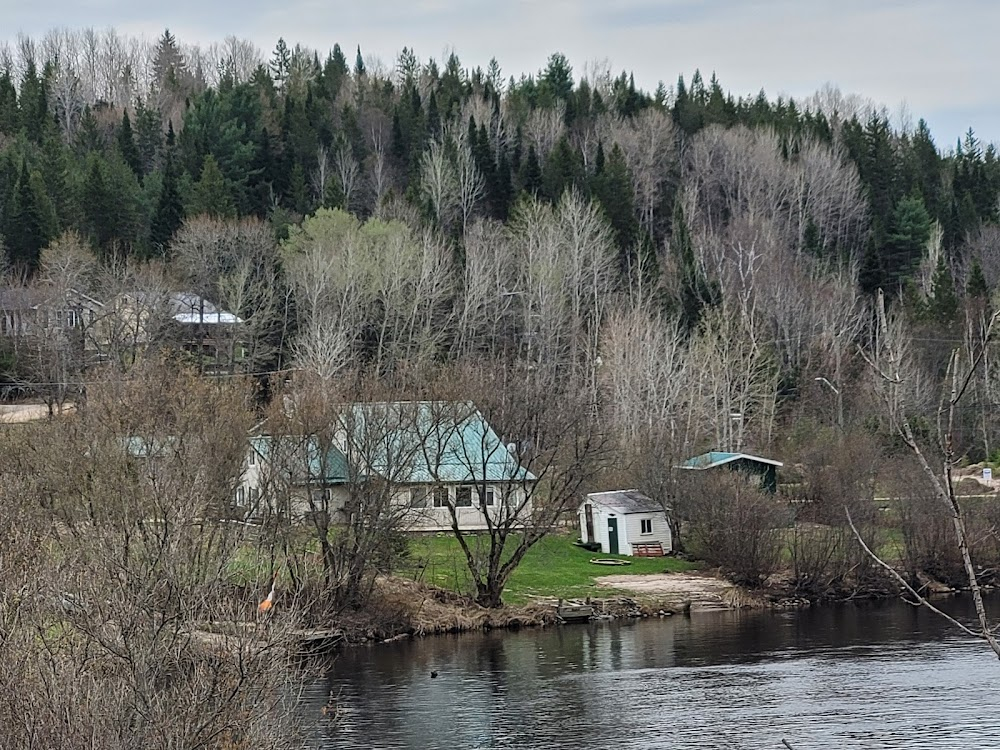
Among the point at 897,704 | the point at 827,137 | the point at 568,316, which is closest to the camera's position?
the point at 897,704

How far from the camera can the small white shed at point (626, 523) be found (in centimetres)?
5297

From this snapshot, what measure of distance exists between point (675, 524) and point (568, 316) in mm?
28716

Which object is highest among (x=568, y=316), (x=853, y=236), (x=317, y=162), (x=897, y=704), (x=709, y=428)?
(x=317, y=162)

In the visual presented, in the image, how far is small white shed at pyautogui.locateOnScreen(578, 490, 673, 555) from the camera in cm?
5297

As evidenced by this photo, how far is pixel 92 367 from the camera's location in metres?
66.2

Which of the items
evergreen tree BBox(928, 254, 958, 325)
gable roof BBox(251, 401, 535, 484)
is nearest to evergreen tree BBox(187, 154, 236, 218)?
gable roof BBox(251, 401, 535, 484)

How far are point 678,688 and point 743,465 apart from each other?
2630cm

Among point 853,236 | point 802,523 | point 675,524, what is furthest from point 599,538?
point 853,236

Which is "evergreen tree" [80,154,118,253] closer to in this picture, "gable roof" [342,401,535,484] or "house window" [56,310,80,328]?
"house window" [56,310,80,328]

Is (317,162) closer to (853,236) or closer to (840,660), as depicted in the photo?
(853,236)

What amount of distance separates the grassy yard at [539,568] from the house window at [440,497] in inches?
62.1

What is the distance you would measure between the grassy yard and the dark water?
3.60m

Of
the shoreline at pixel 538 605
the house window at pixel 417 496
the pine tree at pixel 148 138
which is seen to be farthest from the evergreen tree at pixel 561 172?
the house window at pixel 417 496

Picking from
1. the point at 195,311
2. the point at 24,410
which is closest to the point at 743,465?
the point at 24,410
